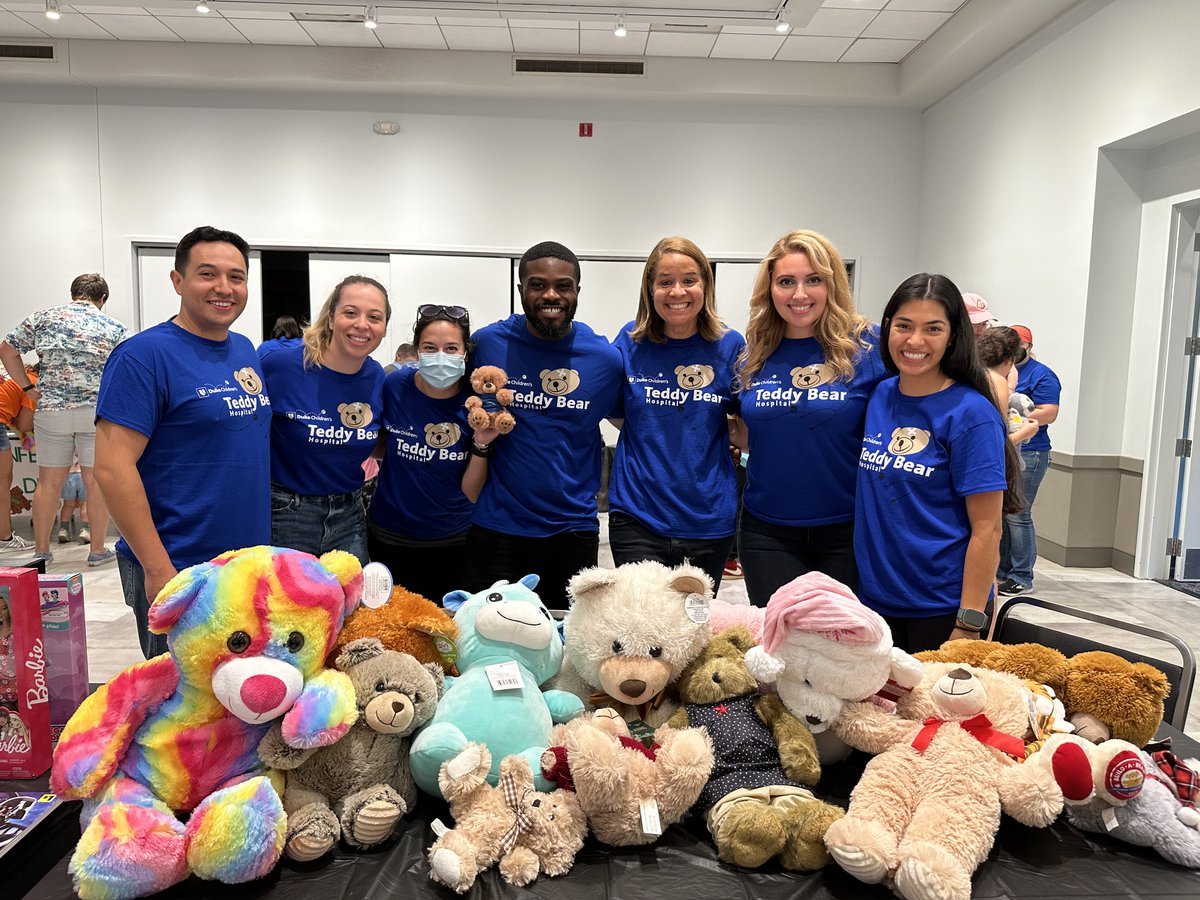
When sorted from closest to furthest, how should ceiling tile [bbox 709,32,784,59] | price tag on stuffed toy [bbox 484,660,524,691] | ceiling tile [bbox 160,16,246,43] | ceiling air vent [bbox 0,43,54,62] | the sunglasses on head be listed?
price tag on stuffed toy [bbox 484,660,524,691] < the sunglasses on head < ceiling tile [bbox 160,16,246,43] < ceiling tile [bbox 709,32,784,59] < ceiling air vent [bbox 0,43,54,62]

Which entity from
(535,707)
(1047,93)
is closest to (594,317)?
(1047,93)

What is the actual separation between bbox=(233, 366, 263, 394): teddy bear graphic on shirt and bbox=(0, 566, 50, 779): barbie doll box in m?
0.68

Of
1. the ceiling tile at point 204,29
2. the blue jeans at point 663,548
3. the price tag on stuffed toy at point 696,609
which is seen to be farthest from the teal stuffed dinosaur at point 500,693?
the ceiling tile at point 204,29

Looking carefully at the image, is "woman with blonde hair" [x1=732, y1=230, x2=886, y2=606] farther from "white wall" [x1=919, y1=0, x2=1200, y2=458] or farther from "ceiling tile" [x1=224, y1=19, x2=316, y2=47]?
"ceiling tile" [x1=224, y1=19, x2=316, y2=47]

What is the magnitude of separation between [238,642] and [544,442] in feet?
3.88

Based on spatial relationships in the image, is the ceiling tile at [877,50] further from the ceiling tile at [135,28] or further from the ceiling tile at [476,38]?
the ceiling tile at [135,28]

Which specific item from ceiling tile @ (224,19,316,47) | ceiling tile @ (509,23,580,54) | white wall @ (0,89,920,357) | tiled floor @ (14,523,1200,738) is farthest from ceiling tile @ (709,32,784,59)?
tiled floor @ (14,523,1200,738)

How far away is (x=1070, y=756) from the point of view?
1.34 metres

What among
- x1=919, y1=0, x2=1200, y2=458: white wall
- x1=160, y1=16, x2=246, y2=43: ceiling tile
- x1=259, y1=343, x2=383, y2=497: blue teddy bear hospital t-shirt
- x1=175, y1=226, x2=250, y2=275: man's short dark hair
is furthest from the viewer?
x1=160, y1=16, x2=246, y2=43: ceiling tile

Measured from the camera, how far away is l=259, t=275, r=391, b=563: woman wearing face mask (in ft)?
7.34

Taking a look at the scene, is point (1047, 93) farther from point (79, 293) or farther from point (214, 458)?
point (79, 293)

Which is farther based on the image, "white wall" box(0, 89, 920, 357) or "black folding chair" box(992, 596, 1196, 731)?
"white wall" box(0, 89, 920, 357)

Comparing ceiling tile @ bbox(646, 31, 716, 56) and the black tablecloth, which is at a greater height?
ceiling tile @ bbox(646, 31, 716, 56)

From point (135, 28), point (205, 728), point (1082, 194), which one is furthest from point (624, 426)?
point (135, 28)
